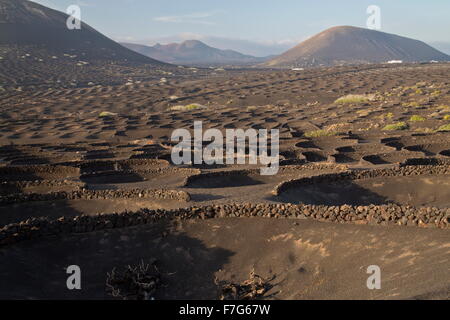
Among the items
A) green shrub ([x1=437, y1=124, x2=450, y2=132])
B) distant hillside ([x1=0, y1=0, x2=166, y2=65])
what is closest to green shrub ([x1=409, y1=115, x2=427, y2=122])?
green shrub ([x1=437, y1=124, x2=450, y2=132])

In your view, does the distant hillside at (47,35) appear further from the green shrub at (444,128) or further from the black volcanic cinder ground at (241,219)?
the green shrub at (444,128)

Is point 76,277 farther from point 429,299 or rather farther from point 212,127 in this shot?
point 212,127

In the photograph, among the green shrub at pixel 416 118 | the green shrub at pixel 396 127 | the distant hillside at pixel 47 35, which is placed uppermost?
the distant hillside at pixel 47 35

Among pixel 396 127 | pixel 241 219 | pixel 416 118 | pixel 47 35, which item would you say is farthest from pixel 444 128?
pixel 47 35

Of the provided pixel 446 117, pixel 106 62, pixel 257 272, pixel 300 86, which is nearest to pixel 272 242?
pixel 257 272

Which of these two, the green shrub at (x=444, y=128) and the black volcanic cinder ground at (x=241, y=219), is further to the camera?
the green shrub at (x=444, y=128)

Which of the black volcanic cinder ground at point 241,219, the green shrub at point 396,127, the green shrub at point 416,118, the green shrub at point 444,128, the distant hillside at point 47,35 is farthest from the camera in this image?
the distant hillside at point 47,35

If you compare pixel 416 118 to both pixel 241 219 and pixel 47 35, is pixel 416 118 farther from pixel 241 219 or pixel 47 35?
pixel 47 35

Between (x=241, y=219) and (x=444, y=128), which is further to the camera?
(x=444, y=128)

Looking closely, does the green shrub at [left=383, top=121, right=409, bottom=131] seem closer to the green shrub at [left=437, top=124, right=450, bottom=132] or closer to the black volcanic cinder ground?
the black volcanic cinder ground

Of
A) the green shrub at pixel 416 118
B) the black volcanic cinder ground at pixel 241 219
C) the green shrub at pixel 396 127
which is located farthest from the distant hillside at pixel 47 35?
the green shrub at pixel 396 127

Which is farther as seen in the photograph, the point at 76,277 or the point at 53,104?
the point at 53,104
